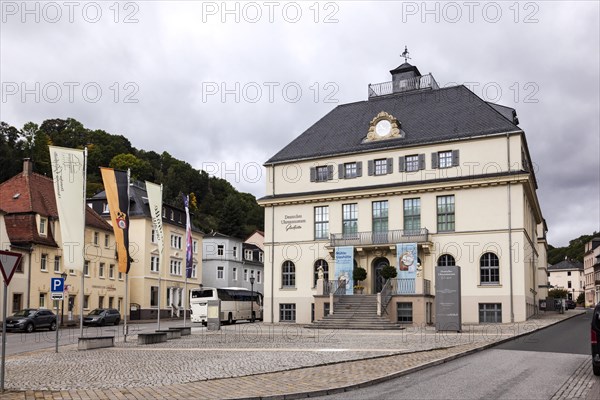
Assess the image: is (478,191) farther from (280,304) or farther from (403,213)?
(280,304)

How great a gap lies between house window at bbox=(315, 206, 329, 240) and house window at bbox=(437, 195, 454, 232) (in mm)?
7764

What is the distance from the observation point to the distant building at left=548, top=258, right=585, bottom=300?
161250 mm

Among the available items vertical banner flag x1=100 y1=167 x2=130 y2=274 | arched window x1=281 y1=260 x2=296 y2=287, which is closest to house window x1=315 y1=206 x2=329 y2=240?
arched window x1=281 y1=260 x2=296 y2=287

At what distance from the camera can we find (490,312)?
126 feet

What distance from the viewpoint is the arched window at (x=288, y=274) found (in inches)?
1783

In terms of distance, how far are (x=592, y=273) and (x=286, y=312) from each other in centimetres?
11212

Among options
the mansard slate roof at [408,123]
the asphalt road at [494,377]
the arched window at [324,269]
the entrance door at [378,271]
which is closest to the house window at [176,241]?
the mansard slate roof at [408,123]

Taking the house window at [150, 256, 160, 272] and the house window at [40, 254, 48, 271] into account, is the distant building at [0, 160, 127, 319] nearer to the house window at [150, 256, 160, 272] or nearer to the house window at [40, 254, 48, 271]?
the house window at [40, 254, 48, 271]

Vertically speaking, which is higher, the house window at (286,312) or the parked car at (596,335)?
the parked car at (596,335)

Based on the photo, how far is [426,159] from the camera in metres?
41.6

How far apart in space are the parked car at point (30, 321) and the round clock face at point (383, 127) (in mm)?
24254

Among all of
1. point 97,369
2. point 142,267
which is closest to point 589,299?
point 142,267

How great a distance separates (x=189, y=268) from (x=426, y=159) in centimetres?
1678

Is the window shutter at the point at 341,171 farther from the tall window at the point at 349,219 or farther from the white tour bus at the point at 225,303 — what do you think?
the white tour bus at the point at 225,303
